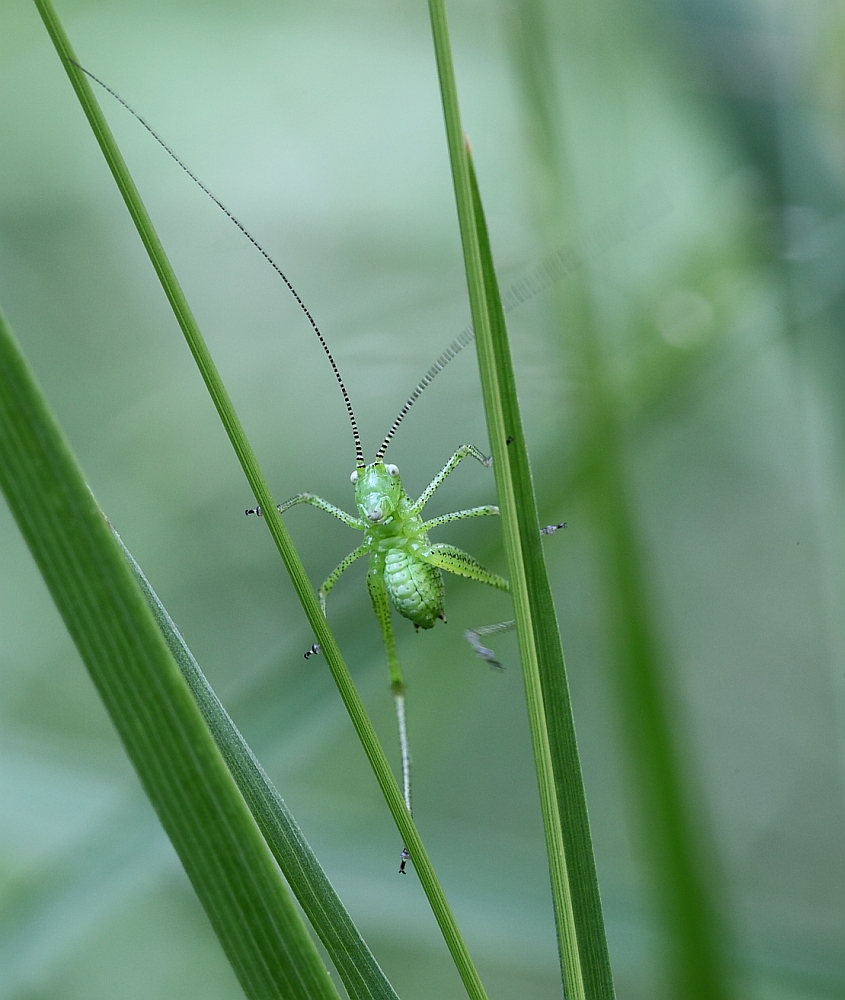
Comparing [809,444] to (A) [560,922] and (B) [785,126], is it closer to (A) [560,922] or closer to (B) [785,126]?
Answer: (B) [785,126]

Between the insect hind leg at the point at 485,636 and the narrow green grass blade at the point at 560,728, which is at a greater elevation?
the insect hind leg at the point at 485,636

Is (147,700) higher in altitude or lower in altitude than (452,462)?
lower

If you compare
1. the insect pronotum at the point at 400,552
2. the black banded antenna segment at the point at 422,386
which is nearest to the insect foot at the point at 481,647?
the insect pronotum at the point at 400,552

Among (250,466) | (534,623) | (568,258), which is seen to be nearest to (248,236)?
(250,466)

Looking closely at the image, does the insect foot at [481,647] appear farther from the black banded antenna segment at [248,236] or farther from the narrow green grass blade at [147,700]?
the narrow green grass blade at [147,700]

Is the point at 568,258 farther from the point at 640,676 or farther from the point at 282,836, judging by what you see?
the point at 282,836

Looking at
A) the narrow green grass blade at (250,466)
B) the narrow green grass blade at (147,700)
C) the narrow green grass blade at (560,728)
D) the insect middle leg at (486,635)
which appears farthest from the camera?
the insect middle leg at (486,635)

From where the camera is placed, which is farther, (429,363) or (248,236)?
(429,363)
